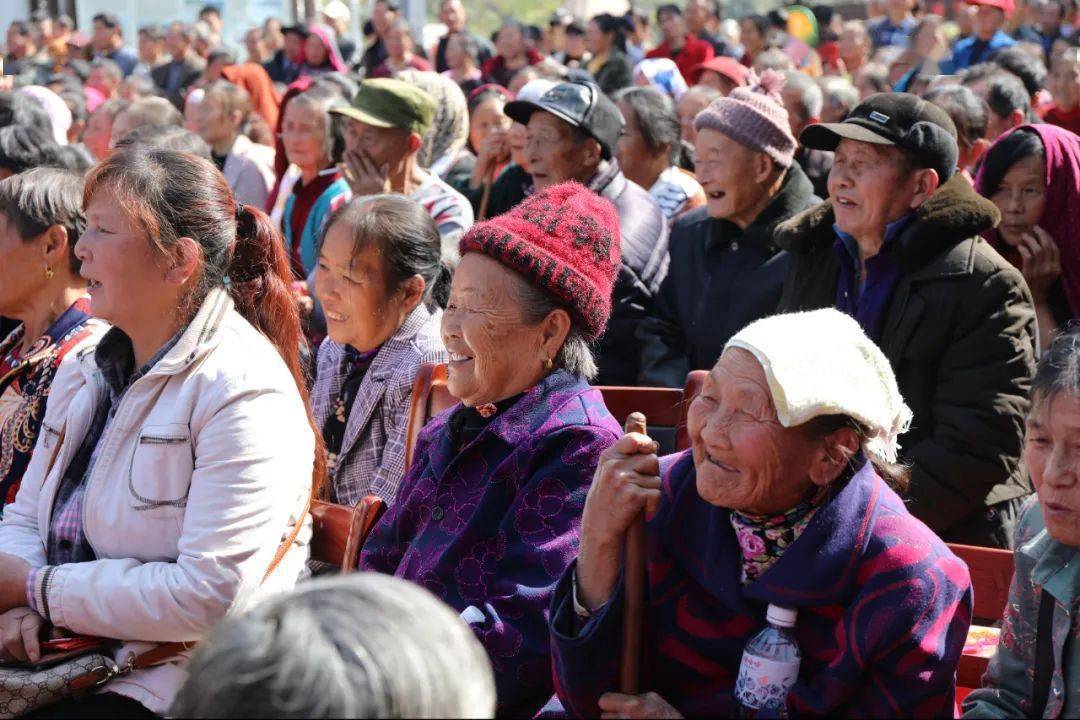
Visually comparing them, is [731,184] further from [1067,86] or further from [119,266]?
[1067,86]

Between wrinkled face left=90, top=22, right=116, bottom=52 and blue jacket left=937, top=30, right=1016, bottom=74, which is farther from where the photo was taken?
wrinkled face left=90, top=22, right=116, bottom=52

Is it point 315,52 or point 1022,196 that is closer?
point 1022,196

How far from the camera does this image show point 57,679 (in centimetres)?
267

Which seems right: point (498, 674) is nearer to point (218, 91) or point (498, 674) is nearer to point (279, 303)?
point (279, 303)

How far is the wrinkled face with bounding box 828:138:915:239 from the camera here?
3793 mm

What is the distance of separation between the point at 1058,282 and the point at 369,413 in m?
2.57

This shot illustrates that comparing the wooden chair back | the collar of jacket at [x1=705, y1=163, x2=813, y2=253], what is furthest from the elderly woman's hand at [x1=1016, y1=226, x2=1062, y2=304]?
the wooden chair back

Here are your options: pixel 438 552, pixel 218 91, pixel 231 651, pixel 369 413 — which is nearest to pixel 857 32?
pixel 218 91

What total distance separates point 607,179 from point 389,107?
1.12 meters

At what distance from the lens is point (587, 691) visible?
2209 mm

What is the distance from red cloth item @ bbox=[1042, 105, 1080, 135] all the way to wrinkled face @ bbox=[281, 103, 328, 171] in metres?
4.16

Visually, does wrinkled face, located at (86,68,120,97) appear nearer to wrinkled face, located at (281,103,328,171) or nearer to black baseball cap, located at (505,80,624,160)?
wrinkled face, located at (281,103,328,171)

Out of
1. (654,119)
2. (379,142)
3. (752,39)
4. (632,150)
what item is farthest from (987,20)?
(379,142)

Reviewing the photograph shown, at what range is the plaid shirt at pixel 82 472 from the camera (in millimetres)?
2766
